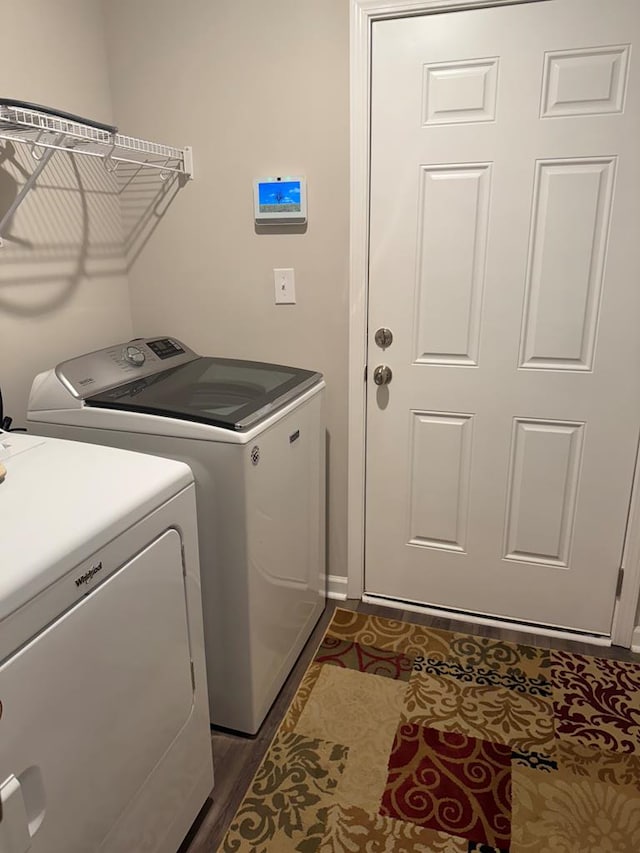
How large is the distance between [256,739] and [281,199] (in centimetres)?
171

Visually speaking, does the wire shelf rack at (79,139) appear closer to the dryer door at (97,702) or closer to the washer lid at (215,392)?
the washer lid at (215,392)

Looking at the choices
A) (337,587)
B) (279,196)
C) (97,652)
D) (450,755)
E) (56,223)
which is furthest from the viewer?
(337,587)

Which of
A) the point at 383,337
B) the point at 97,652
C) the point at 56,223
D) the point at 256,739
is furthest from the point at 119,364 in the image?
the point at 256,739

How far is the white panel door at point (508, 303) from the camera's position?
179 centimetres

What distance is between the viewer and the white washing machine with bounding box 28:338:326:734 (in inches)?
61.2

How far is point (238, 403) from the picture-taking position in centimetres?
166

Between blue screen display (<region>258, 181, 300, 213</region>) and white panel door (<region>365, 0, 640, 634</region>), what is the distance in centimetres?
27

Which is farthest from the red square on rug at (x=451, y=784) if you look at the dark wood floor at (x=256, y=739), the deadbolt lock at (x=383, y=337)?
the deadbolt lock at (x=383, y=337)

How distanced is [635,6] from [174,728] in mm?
2204

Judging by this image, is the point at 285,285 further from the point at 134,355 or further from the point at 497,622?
the point at 497,622

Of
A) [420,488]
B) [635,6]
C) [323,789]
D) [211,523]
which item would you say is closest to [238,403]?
[211,523]

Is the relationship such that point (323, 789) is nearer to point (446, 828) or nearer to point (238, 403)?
point (446, 828)

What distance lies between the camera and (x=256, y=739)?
5.74 feet

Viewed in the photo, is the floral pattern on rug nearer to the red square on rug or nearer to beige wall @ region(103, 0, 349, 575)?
the red square on rug
